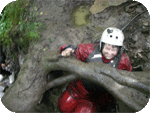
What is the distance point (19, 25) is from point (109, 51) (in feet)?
9.51

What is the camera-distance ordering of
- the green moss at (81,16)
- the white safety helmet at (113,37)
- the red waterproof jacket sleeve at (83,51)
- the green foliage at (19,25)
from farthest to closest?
the green moss at (81,16) < the green foliage at (19,25) < the red waterproof jacket sleeve at (83,51) < the white safety helmet at (113,37)

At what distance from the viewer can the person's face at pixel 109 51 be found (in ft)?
7.55

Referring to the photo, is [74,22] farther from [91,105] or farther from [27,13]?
[91,105]

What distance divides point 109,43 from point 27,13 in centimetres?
281

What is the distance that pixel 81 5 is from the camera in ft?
12.8

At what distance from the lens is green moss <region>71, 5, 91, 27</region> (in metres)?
3.69

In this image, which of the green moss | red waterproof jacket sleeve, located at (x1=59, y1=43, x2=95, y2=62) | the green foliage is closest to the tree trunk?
red waterproof jacket sleeve, located at (x1=59, y1=43, x2=95, y2=62)

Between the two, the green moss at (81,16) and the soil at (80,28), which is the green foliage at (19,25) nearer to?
the soil at (80,28)

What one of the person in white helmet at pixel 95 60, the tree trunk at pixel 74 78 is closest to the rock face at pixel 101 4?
the person in white helmet at pixel 95 60

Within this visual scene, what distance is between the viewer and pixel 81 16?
379 centimetres

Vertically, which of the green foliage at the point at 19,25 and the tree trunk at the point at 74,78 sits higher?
the green foliage at the point at 19,25

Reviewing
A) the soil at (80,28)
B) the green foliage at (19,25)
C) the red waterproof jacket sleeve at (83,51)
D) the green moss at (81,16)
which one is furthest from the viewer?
the green moss at (81,16)

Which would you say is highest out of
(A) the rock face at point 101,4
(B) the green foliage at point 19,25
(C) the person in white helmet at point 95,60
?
(B) the green foliage at point 19,25

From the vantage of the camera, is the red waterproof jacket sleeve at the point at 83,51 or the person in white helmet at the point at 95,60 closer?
the person in white helmet at the point at 95,60
